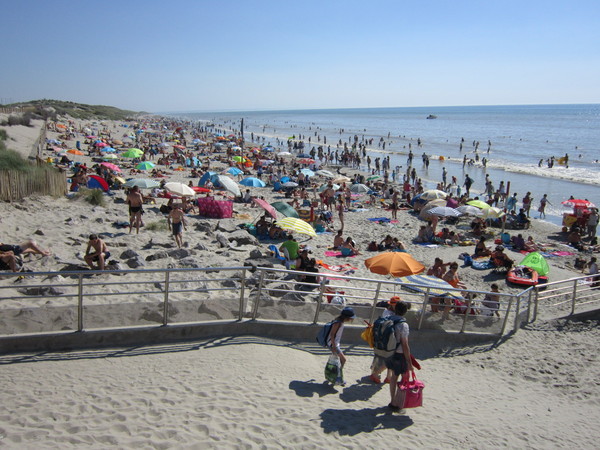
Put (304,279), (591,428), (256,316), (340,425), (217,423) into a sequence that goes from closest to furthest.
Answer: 1. (217,423)
2. (340,425)
3. (591,428)
4. (256,316)
5. (304,279)

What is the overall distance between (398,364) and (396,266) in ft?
13.4

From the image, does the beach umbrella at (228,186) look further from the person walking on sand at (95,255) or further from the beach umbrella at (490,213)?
the beach umbrella at (490,213)

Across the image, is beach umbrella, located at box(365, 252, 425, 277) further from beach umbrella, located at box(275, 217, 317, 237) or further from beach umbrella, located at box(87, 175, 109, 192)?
beach umbrella, located at box(87, 175, 109, 192)

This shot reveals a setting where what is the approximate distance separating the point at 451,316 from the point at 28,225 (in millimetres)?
9397

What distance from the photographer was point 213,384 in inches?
166

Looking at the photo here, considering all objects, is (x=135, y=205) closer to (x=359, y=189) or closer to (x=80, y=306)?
(x=80, y=306)

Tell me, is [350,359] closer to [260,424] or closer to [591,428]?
[260,424]

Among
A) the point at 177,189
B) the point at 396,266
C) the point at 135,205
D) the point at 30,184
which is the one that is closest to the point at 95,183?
the point at 30,184

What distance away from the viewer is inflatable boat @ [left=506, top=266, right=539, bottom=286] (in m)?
10.2

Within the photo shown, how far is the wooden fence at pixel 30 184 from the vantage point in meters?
11.3

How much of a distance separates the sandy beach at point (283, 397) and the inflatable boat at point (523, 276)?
297 cm

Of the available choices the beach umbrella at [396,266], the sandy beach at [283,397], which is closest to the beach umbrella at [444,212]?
the beach umbrella at [396,266]

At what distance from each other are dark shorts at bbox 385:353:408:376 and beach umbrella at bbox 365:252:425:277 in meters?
3.94

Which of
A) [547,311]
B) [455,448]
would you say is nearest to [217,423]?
[455,448]
